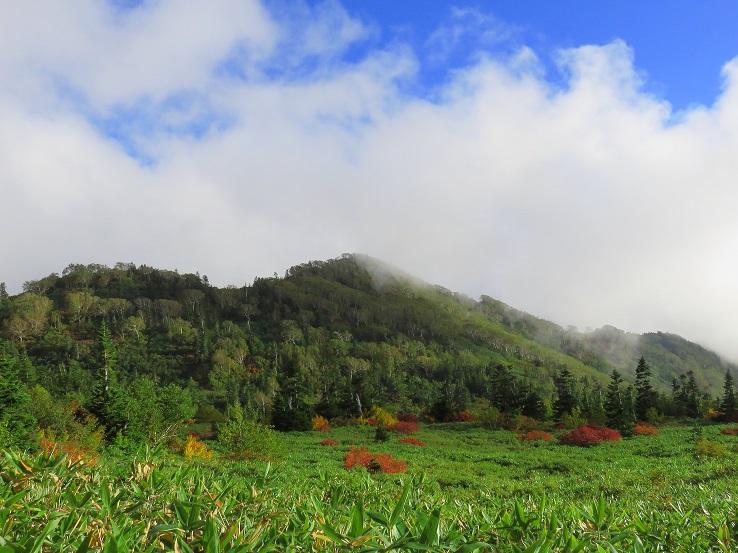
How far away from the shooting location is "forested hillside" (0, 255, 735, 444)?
58.2m

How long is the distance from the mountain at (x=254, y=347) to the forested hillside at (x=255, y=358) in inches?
20.5

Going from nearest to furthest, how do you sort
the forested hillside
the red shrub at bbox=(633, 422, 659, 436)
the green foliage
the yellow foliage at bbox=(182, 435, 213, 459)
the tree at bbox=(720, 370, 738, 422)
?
the green foliage < the yellow foliage at bbox=(182, 435, 213, 459) < the red shrub at bbox=(633, 422, 659, 436) < the tree at bbox=(720, 370, 738, 422) < the forested hillside

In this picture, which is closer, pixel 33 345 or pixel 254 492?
pixel 254 492

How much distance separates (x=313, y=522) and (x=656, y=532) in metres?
2.60

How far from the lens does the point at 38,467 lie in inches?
124

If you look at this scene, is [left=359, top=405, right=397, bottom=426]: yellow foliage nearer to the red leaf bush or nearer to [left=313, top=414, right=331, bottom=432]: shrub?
[left=313, top=414, right=331, bottom=432]: shrub

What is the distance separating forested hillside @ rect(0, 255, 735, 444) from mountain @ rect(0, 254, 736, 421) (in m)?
0.52

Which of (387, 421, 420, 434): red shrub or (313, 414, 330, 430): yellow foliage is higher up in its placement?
(387, 421, 420, 434): red shrub

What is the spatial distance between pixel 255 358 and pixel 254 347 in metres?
10.5

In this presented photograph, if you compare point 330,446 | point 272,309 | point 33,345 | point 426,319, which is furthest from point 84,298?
point 330,446

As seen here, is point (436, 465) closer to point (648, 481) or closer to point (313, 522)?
point (648, 481)

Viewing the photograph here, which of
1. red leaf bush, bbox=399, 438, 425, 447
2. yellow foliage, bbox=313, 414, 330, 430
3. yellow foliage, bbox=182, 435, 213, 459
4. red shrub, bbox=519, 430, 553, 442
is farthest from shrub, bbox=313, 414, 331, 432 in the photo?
red shrub, bbox=519, 430, 553, 442

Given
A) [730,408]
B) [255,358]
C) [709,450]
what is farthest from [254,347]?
[709,450]

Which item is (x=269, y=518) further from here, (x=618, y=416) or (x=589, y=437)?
(x=618, y=416)
